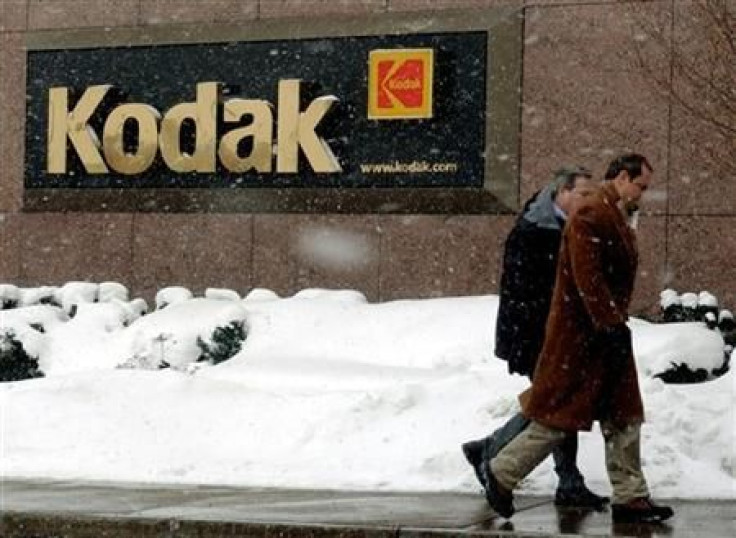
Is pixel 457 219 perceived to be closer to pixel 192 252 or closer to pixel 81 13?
pixel 192 252

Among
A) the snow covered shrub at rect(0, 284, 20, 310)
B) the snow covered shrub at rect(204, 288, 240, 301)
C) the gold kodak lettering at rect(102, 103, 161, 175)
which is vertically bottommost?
the snow covered shrub at rect(0, 284, 20, 310)

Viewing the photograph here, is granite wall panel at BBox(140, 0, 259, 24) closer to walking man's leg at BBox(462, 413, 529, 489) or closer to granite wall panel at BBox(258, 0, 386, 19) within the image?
granite wall panel at BBox(258, 0, 386, 19)

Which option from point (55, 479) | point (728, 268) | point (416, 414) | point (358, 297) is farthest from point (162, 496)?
point (728, 268)

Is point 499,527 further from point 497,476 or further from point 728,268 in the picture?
point 728,268

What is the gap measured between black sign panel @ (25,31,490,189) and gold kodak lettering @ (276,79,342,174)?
0.17ft

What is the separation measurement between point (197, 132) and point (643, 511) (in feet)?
31.3

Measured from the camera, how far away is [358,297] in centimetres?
1525

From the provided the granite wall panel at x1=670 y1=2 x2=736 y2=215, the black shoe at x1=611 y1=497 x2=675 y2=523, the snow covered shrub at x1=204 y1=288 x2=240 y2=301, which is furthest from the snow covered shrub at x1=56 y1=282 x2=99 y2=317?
the black shoe at x1=611 y1=497 x2=675 y2=523

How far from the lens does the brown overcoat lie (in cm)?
779

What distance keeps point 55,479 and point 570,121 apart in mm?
6752

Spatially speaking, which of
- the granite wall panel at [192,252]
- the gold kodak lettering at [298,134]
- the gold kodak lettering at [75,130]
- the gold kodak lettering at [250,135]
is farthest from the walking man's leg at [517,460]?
the gold kodak lettering at [75,130]

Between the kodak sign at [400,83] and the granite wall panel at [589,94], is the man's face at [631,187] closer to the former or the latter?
the granite wall panel at [589,94]

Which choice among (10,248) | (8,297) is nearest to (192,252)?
(8,297)

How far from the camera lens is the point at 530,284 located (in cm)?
856
